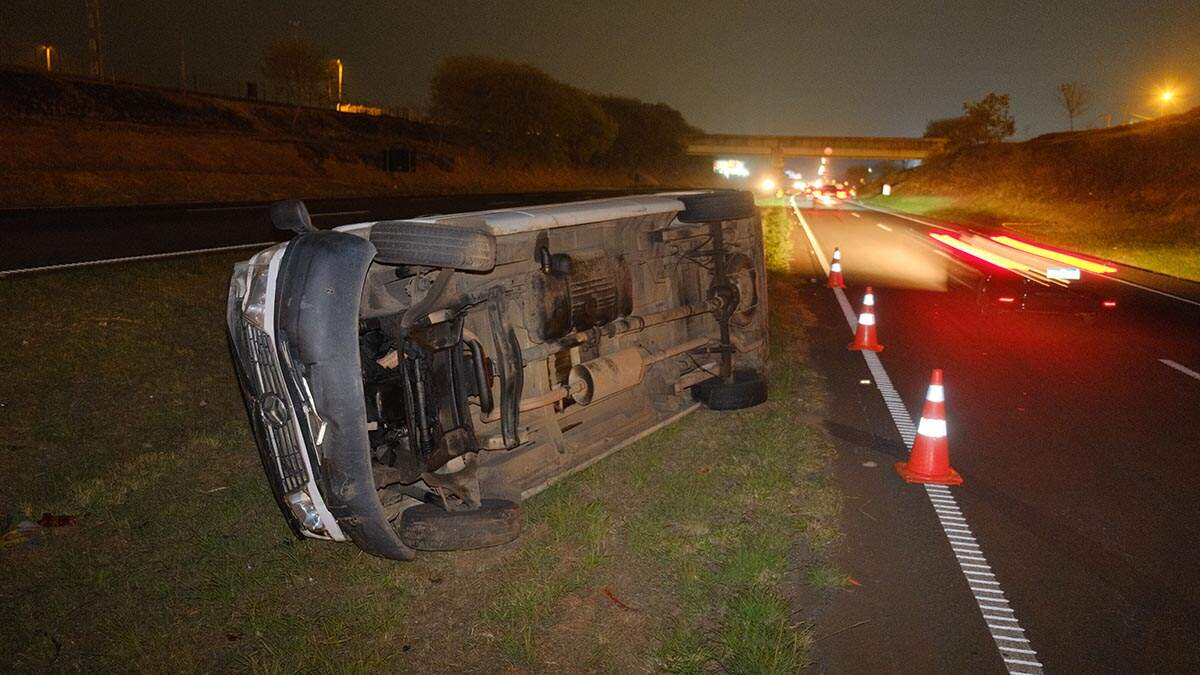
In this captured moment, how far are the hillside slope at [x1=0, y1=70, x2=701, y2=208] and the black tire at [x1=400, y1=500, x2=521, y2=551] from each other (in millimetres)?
21578

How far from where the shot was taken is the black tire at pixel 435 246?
13.4 feet

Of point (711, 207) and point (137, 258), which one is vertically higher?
point (711, 207)

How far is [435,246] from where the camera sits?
410 centimetres

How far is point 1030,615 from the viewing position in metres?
4.07

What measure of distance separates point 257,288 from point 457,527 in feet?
5.28

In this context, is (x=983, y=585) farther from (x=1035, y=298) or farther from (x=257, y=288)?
(x=1035, y=298)

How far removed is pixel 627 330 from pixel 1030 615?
3.04 m

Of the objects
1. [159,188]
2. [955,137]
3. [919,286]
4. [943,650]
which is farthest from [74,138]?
[955,137]

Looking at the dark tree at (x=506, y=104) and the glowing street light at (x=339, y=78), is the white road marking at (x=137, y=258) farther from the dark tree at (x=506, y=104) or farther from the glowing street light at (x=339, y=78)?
the glowing street light at (x=339, y=78)

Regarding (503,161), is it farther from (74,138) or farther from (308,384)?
(308,384)

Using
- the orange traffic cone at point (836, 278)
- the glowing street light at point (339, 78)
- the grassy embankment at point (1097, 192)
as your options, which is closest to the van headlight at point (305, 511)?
the orange traffic cone at point (836, 278)

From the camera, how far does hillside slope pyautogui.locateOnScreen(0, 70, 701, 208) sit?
2567cm

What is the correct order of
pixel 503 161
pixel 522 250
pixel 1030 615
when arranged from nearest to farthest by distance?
pixel 1030 615 < pixel 522 250 < pixel 503 161

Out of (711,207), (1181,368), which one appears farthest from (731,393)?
(1181,368)
